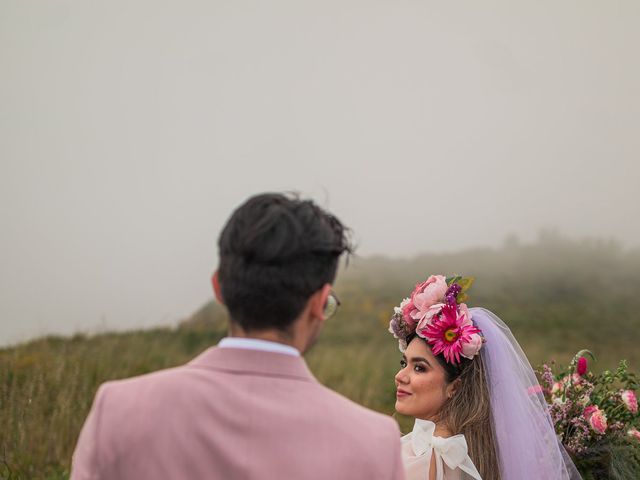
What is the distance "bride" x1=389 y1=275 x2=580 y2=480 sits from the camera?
450 cm

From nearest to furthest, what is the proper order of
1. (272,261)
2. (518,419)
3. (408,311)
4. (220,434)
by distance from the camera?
(220,434) < (272,261) < (518,419) < (408,311)

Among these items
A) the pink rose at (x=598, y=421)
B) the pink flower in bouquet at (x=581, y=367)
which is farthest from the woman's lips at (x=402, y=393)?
the pink flower in bouquet at (x=581, y=367)

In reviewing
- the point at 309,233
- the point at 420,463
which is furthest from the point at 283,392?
the point at 420,463

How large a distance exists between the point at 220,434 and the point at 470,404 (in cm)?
311

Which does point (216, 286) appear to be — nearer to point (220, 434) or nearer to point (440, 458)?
point (220, 434)

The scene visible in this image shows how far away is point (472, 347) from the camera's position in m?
4.69

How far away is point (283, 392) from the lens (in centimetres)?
199

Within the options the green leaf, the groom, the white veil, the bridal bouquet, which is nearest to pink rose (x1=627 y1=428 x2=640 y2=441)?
the bridal bouquet

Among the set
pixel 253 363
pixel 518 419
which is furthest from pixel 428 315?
pixel 253 363

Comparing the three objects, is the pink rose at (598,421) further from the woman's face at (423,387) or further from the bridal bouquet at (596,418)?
the woman's face at (423,387)

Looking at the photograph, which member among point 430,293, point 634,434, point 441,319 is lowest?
point 634,434

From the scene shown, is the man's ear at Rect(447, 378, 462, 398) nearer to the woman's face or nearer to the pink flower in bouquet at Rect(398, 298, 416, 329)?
the woman's face

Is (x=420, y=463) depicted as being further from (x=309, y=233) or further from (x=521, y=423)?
(x=309, y=233)

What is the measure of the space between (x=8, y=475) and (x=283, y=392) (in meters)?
4.74
